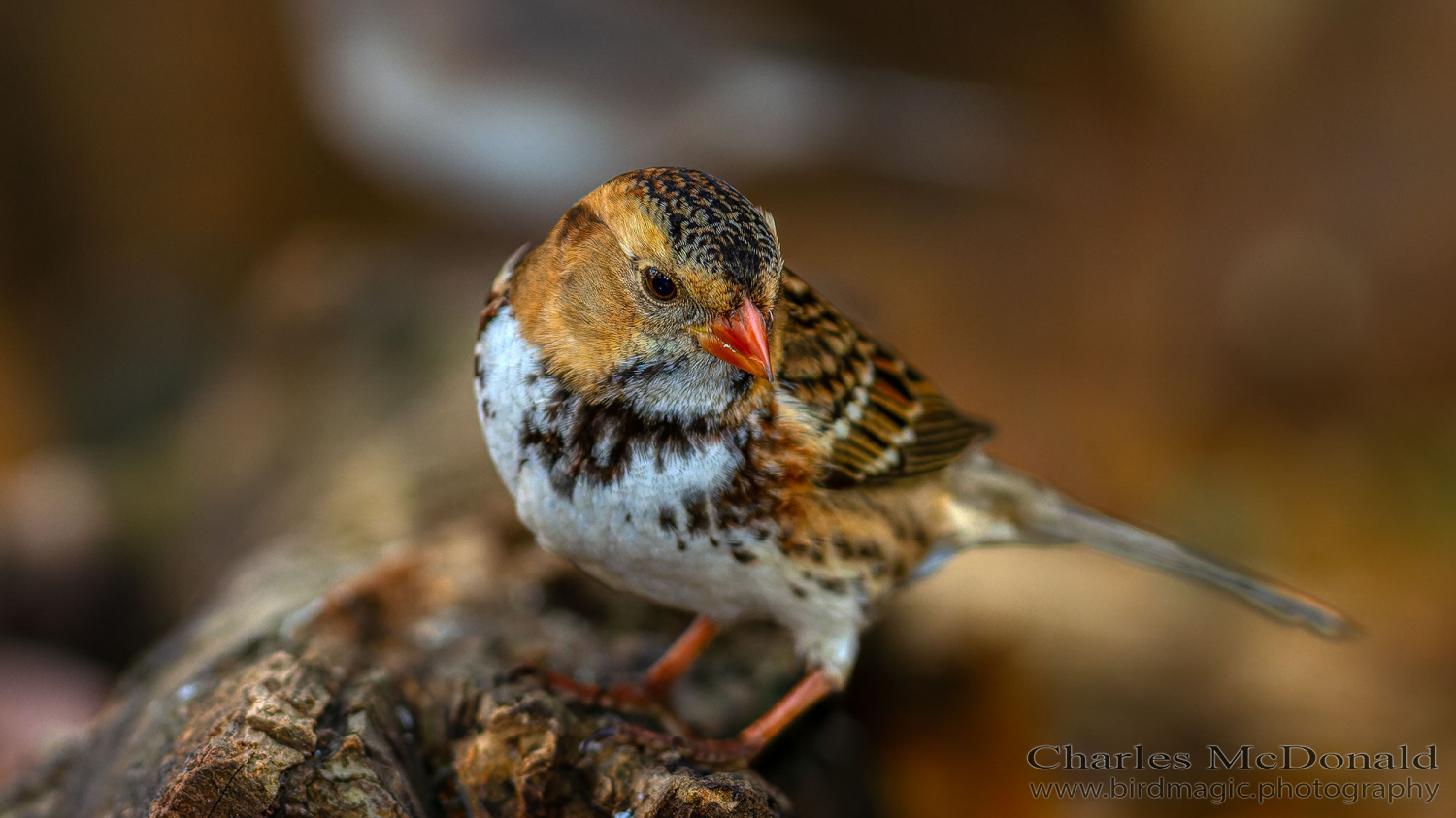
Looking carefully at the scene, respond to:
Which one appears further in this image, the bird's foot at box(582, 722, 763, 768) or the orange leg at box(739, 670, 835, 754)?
the orange leg at box(739, 670, 835, 754)

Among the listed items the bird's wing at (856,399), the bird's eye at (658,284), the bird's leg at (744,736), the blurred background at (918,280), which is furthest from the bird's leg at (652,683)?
the bird's eye at (658,284)

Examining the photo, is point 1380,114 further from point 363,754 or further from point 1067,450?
point 363,754

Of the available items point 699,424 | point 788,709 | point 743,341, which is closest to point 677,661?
point 788,709

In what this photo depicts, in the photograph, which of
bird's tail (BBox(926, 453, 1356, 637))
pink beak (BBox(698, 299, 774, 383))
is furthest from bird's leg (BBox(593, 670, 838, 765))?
pink beak (BBox(698, 299, 774, 383))

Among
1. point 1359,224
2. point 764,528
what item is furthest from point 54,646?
point 1359,224

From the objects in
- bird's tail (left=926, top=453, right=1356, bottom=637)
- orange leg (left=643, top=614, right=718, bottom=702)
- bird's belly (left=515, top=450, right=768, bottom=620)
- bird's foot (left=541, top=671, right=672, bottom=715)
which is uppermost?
bird's tail (left=926, top=453, right=1356, bottom=637)

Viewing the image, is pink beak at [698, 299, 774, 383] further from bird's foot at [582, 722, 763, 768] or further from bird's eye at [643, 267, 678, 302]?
bird's foot at [582, 722, 763, 768]

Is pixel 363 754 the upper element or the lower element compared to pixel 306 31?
lower
